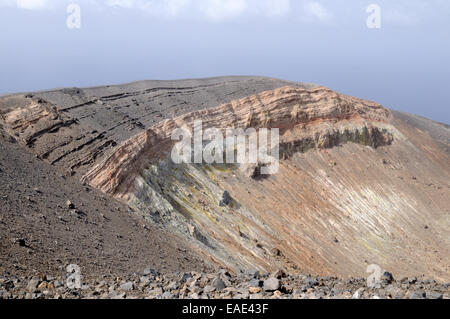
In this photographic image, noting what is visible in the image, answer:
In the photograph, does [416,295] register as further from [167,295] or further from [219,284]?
[167,295]

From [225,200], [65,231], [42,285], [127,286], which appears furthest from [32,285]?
[225,200]

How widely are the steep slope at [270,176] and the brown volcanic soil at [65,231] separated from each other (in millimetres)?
1221

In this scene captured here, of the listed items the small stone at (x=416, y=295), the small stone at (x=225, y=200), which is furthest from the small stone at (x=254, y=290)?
the small stone at (x=225, y=200)

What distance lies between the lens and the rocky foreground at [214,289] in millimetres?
10500

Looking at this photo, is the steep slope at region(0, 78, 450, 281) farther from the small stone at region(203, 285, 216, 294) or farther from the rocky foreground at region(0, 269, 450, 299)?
the small stone at region(203, 285, 216, 294)

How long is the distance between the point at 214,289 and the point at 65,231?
7.43 meters

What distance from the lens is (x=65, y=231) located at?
54.7ft

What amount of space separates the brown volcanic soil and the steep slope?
1.22 m

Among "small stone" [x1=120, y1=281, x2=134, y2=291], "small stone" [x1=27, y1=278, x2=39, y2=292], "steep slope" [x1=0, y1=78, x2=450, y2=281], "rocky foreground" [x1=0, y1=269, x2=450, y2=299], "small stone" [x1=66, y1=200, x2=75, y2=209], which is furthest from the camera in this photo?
"steep slope" [x1=0, y1=78, x2=450, y2=281]

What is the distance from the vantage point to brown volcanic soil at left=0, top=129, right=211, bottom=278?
1422 centimetres

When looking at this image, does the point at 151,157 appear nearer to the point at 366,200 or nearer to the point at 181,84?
the point at 181,84

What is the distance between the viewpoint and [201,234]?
2242 cm

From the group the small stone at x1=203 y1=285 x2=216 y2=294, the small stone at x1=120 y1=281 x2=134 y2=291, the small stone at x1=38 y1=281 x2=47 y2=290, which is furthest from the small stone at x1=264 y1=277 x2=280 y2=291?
the small stone at x1=38 y1=281 x2=47 y2=290
